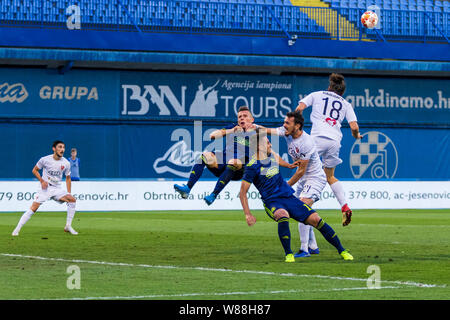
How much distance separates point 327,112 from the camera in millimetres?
12914

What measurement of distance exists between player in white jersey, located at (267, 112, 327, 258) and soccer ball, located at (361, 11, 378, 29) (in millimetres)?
20634

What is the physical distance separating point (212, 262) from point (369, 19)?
2216cm

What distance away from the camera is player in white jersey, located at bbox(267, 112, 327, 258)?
11.8 m

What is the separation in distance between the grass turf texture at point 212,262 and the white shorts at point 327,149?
1.42 m

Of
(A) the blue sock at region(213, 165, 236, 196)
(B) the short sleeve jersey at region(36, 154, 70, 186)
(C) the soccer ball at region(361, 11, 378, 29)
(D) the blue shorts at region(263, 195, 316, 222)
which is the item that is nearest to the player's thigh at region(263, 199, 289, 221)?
(D) the blue shorts at region(263, 195, 316, 222)

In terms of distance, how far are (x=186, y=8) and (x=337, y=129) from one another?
20886 millimetres

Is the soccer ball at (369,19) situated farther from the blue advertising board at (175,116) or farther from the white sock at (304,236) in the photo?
the white sock at (304,236)

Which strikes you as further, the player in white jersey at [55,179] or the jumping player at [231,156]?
the player in white jersey at [55,179]

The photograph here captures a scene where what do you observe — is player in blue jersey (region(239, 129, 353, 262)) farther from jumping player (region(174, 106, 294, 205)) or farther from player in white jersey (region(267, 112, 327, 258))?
jumping player (region(174, 106, 294, 205))

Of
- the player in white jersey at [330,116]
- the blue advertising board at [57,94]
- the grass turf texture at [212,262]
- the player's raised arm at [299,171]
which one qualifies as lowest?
the grass turf texture at [212,262]

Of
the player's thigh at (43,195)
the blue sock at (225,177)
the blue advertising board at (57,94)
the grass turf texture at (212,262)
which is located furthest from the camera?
the blue advertising board at (57,94)

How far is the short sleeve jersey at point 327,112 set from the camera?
42.2ft

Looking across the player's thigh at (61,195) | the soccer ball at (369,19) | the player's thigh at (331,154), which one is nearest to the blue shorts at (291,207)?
the player's thigh at (331,154)

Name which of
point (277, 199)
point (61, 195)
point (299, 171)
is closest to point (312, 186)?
point (299, 171)
